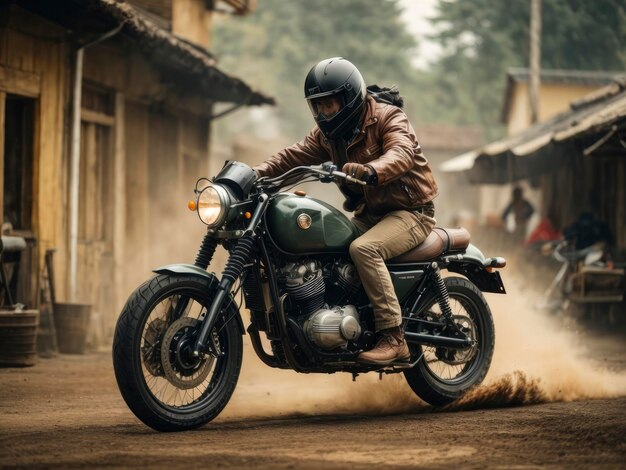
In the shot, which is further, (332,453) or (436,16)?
(436,16)

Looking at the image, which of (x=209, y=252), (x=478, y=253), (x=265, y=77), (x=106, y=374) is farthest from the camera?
(x=265, y=77)

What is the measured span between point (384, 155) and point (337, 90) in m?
0.49

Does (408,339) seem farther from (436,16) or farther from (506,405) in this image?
(436,16)

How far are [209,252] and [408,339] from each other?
148 centimetres

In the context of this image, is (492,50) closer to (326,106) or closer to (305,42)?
(305,42)

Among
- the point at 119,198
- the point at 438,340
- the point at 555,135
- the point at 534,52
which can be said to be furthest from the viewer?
the point at 534,52

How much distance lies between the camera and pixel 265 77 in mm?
57781

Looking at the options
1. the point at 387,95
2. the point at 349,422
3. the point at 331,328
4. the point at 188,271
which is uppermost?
the point at 387,95

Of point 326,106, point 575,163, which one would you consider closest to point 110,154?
point 326,106

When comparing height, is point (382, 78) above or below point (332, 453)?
above

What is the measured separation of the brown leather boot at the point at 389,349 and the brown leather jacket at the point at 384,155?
0.81 meters

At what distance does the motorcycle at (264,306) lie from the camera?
21.2ft

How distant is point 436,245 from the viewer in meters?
7.77

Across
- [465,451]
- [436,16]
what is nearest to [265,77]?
[436,16]
